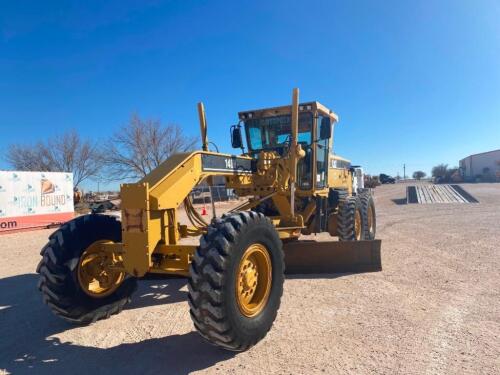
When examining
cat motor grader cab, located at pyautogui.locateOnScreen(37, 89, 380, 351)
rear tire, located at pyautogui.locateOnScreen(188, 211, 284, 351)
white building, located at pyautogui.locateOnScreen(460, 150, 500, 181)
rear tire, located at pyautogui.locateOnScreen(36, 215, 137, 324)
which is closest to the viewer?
rear tire, located at pyautogui.locateOnScreen(188, 211, 284, 351)

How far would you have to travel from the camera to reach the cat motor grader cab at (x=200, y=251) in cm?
360

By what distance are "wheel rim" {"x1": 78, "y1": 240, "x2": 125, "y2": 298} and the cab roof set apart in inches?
164

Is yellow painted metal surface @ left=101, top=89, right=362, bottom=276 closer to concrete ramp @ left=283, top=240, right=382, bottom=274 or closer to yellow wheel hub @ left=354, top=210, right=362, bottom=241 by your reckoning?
concrete ramp @ left=283, top=240, right=382, bottom=274

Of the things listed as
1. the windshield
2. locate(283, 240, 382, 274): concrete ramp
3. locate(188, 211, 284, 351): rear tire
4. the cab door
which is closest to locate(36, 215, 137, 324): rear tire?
locate(188, 211, 284, 351): rear tire

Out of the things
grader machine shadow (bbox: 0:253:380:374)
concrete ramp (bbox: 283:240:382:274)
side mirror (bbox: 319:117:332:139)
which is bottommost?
grader machine shadow (bbox: 0:253:380:374)

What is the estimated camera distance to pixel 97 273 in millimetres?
4945

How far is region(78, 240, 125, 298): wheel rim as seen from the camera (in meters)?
4.74

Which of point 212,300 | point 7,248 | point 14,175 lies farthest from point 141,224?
point 14,175

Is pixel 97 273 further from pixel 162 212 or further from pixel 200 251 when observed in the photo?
pixel 200 251

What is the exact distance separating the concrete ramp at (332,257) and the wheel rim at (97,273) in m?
3.02

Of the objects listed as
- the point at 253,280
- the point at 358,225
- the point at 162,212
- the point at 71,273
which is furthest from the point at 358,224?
the point at 71,273

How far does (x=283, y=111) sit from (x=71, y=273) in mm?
4857

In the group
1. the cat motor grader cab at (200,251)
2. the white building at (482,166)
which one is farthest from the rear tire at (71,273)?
the white building at (482,166)

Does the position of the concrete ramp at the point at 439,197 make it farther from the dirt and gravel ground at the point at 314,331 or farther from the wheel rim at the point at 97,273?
the wheel rim at the point at 97,273
